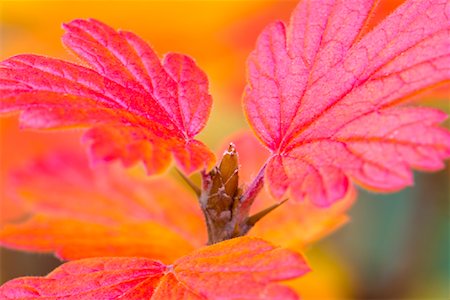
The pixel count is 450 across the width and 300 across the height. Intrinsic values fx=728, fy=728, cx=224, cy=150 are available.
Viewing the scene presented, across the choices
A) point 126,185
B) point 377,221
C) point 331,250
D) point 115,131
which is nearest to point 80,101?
point 115,131

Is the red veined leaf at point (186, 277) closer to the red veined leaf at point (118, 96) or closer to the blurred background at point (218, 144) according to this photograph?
the red veined leaf at point (118, 96)

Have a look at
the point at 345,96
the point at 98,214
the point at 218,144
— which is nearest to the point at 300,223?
the point at 98,214

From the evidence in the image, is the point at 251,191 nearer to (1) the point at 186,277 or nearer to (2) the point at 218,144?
(1) the point at 186,277

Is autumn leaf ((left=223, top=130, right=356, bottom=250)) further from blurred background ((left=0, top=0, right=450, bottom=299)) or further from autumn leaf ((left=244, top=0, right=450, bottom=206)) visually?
blurred background ((left=0, top=0, right=450, bottom=299))

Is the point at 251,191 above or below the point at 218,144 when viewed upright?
below

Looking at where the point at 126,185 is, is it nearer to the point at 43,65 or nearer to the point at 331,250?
the point at 43,65

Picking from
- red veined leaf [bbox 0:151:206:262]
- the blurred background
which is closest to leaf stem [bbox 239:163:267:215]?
red veined leaf [bbox 0:151:206:262]
